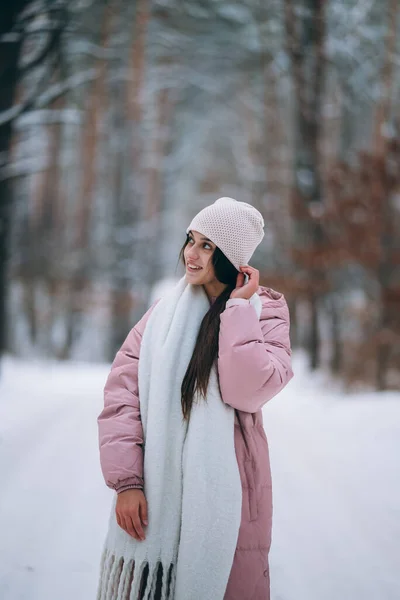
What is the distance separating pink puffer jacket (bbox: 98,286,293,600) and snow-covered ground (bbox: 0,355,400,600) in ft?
3.80

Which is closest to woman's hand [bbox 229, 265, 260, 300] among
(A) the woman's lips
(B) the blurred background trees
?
(A) the woman's lips

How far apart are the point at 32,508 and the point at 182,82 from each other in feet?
35.6

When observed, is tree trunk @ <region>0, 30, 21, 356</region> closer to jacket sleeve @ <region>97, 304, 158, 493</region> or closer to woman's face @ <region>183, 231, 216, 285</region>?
woman's face @ <region>183, 231, 216, 285</region>

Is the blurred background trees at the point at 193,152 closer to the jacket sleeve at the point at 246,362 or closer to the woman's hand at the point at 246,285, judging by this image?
the woman's hand at the point at 246,285

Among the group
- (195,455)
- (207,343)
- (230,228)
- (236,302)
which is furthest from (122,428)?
(230,228)

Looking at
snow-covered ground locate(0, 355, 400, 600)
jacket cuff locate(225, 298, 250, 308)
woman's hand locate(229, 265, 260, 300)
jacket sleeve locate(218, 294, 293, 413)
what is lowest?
snow-covered ground locate(0, 355, 400, 600)

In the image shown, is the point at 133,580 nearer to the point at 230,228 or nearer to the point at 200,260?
the point at 200,260

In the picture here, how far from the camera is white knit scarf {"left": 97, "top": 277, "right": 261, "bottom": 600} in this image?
1.67 metres

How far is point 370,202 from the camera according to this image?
7.54 m

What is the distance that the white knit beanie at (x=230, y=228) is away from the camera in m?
1.86

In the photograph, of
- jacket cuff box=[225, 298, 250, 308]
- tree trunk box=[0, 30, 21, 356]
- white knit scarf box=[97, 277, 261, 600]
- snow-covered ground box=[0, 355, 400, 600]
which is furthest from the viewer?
tree trunk box=[0, 30, 21, 356]

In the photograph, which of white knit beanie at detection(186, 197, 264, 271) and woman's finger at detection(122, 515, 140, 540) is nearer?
woman's finger at detection(122, 515, 140, 540)

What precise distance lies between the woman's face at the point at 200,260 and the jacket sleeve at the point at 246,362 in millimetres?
149

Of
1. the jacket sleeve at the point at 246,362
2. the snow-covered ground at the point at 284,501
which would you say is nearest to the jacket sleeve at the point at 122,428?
the jacket sleeve at the point at 246,362
